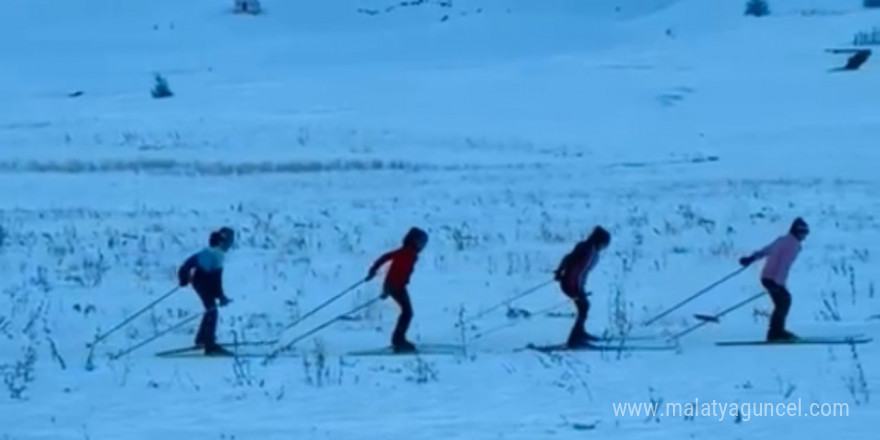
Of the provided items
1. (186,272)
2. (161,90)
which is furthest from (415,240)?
(161,90)

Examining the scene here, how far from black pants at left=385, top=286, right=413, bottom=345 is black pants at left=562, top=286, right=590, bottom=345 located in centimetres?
110

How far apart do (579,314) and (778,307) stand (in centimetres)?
137

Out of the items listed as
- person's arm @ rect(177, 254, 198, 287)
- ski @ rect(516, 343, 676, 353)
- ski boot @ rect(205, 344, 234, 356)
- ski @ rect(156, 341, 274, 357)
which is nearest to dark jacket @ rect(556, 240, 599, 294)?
ski @ rect(516, 343, 676, 353)

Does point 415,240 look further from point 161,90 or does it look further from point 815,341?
point 161,90

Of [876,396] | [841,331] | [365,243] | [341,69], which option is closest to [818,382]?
[876,396]

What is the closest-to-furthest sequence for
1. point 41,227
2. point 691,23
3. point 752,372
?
1. point 752,372
2. point 41,227
3. point 691,23

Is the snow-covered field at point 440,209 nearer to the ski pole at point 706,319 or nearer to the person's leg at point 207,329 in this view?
the ski pole at point 706,319

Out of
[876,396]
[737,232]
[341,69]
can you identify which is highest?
[341,69]

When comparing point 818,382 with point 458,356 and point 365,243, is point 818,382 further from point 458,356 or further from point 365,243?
point 365,243

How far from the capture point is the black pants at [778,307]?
587 inches

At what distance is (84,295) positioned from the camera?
18406 millimetres

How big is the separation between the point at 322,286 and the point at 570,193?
10.3m

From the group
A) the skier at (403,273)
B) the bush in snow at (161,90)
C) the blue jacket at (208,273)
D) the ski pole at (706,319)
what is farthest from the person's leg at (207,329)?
the bush in snow at (161,90)

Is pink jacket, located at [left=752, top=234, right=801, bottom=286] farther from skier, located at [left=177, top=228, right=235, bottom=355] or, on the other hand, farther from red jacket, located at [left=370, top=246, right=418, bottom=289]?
skier, located at [left=177, top=228, right=235, bottom=355]
